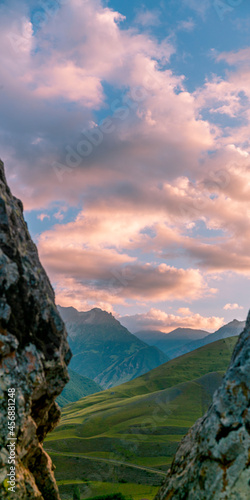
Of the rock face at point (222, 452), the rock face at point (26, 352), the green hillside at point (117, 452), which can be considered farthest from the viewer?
the green hillside at point (117, 452)

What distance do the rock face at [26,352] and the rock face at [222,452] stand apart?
811 cm

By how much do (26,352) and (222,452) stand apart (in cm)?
1185

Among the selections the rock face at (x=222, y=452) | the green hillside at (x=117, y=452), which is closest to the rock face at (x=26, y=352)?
the rock face at (x=222, y=452)

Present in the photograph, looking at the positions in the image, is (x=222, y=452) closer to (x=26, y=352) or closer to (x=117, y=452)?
(x=26, y=352)

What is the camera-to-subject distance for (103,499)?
56156 millimetres

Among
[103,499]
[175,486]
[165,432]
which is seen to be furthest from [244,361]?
[165,432]

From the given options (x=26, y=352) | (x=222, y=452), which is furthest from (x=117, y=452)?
(x=222, y=452)

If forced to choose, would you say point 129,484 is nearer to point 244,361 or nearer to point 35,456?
point 35,456

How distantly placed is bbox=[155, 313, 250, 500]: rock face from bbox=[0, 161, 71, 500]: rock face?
811 centimetres

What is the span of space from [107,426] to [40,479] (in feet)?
612

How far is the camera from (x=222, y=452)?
1577cm

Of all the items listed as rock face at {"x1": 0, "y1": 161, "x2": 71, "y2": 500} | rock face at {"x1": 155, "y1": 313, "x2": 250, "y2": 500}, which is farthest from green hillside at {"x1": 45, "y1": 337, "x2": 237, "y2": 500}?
rock face at {"x1": 155, "y1": 313, "x2": 250, "y2": 500}

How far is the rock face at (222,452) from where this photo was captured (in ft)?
49.4

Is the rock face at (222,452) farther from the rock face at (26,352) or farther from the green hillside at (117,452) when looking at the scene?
the green hillside at (117,452)
